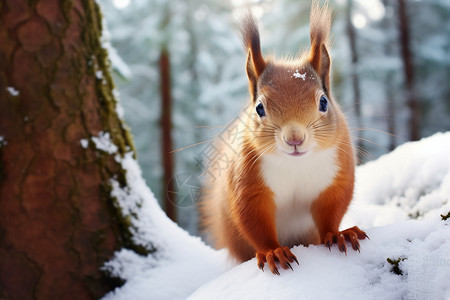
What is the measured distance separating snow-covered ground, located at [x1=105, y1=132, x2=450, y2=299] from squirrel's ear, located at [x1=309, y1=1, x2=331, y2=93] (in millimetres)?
434

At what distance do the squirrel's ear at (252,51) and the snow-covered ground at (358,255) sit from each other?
47cm

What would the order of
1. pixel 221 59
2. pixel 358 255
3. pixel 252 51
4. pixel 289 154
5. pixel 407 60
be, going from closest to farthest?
pixel 358 255 < pixel 289 154 < pixel 252 51 < pixel 407 60 < pixel 221 59

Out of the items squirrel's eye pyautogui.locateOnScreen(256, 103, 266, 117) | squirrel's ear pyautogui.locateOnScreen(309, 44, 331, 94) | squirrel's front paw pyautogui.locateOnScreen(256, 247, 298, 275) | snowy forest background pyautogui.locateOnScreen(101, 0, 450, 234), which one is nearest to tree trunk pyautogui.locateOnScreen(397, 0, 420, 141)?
snowy forest background pyautogui.locateOnScreen(101, 0, 450, 234)

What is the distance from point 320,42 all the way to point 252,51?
0.62ft

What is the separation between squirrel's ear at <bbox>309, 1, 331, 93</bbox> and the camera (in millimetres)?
1035

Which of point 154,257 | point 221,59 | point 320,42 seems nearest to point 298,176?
point 320,42

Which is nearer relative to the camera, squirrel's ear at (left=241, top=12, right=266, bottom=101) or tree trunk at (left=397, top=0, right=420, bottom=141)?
squirrel's ear at (left=241, top=12, right=266, bottom=101)

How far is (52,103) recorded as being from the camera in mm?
1038

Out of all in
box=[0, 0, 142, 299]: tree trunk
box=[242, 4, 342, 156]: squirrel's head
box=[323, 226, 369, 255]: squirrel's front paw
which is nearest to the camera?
box=[323, 226, 369, 255]: squirrel's front paw

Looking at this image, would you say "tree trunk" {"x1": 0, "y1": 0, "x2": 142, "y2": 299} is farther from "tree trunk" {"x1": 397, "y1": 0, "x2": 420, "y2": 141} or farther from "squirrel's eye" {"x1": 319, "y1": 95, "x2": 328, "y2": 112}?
"tree trunk" {"x1": 397, "y1": 0, "x2": 420, "y2": 141}

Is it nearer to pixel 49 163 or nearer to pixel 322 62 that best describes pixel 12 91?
pixel 49 163

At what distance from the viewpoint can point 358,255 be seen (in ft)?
2.47

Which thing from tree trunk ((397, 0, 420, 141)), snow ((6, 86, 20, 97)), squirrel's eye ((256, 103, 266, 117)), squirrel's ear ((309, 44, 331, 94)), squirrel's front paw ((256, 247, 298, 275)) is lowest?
squirrel's front paw ((256, 247, 298, 275))

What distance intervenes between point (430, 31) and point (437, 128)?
1.68m
